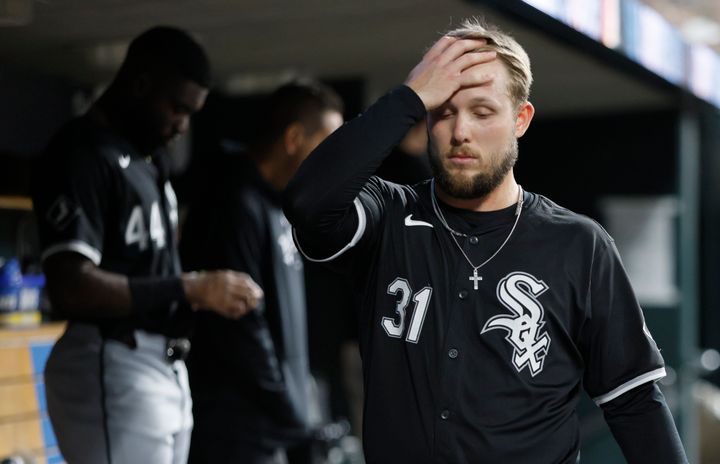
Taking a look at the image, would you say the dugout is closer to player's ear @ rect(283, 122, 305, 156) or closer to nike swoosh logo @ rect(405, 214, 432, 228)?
player's ear @ rect(283, 122, 305, 156)

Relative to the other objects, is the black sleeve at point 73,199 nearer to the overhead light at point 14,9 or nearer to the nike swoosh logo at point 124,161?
the nike swoosh logo at point 124,161

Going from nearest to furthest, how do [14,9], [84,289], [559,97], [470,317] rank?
[470,317] < [84,289] < [14,9] < [559,97]

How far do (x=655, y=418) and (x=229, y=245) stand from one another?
1.53 meters

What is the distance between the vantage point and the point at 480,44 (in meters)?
1.81

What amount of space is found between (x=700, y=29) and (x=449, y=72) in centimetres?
1040

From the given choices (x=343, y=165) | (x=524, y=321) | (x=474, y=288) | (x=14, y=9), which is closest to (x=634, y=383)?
(x=524, y=321)

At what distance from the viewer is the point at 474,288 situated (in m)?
1.83

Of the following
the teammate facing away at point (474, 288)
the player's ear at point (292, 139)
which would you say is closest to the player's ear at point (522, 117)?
the teammate facing away at point (474, 288)

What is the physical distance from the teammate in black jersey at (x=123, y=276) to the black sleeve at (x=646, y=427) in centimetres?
100

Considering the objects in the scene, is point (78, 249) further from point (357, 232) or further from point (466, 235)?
point (466, 235)

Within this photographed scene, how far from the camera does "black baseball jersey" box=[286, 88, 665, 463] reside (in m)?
1.76

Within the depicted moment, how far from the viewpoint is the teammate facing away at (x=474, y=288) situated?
176 cm

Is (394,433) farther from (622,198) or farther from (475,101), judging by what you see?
(622,198)

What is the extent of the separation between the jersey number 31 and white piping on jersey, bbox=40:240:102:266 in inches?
34.2
